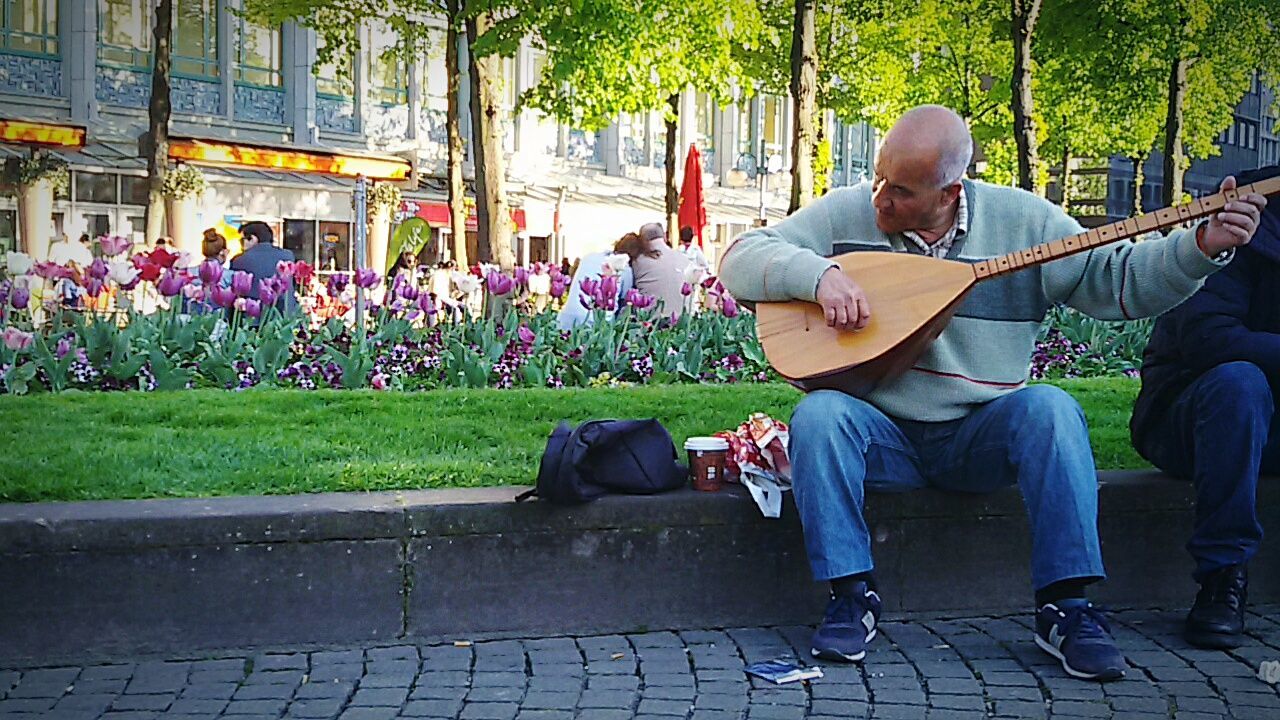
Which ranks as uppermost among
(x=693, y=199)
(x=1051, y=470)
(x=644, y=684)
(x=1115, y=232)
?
(x=693, y=199)

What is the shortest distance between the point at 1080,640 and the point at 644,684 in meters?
1.04

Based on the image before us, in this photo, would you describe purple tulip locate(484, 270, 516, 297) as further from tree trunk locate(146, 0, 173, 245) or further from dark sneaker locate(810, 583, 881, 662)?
tree trunk locate(146, 0, 173, 245)

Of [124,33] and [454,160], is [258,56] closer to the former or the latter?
[124,33]

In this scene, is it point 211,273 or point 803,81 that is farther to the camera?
point 803,81

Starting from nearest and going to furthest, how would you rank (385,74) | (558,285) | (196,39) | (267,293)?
(267,293) < (558,285) < (196,39) < (385,74)

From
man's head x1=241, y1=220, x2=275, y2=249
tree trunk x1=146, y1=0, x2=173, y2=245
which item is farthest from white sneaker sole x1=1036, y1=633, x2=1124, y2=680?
tree trunk x1=146, y1=0, x2=173, y2=245

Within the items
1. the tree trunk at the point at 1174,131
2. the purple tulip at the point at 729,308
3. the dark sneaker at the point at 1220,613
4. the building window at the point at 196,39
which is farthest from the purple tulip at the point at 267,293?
the building window at the point at 196,39

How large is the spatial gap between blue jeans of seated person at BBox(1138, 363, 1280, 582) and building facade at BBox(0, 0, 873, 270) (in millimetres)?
17797

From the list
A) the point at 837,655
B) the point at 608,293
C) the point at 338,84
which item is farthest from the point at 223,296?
the point at 338,84

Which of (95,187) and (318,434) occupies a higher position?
(95,187)

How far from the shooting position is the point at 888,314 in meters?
4.19

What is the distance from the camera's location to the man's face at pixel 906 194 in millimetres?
4238

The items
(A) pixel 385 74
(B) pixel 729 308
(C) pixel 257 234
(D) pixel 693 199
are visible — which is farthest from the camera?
(A) pixel 385 74

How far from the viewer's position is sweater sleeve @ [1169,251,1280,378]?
4.38m
